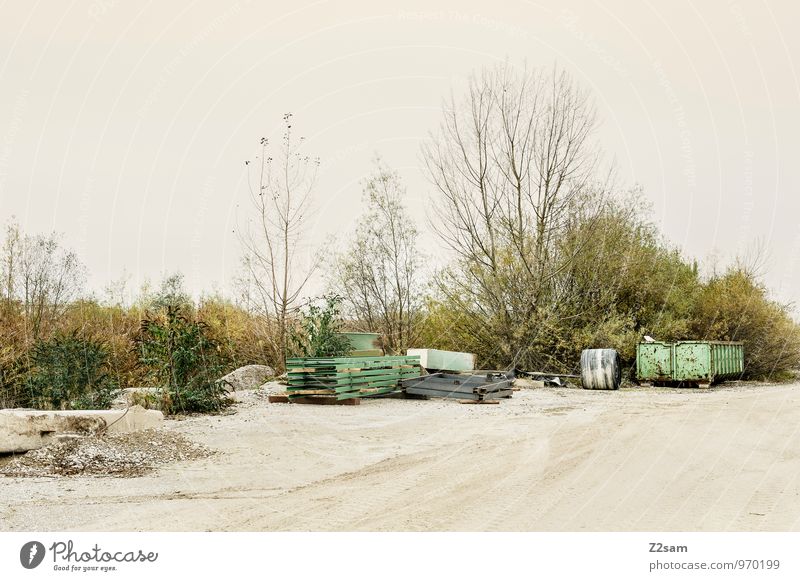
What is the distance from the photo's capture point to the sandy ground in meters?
6.59

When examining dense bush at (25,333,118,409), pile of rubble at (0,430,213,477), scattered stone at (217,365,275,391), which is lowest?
pile of rubble at (0,430,213,477)

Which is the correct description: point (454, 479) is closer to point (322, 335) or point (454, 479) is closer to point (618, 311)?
point (322, 335)

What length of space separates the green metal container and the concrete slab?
16.2 meters

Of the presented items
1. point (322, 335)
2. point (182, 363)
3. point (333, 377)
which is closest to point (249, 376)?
point (322, 335)

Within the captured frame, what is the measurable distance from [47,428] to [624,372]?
18224 mm

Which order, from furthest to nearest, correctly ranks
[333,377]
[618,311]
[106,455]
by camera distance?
[618,311] → [333,377] → [106,455]

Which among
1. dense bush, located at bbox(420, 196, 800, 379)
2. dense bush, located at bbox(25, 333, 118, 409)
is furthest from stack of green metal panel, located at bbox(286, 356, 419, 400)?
dense bush, located at bbox(420, 196, 800, 379)

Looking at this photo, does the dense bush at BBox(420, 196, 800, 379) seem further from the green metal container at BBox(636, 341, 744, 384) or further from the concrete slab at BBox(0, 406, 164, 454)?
the concrete slab at BBox(0, 406, 164, 454)

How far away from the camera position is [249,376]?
20031 mm

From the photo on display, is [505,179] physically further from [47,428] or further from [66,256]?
[47,428]

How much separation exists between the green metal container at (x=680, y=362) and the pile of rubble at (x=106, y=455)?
52.6 feet

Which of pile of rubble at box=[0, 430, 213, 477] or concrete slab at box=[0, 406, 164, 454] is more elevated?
concrete slab at box=[0, 406, 164, 454]

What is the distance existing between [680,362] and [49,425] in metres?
18.1
